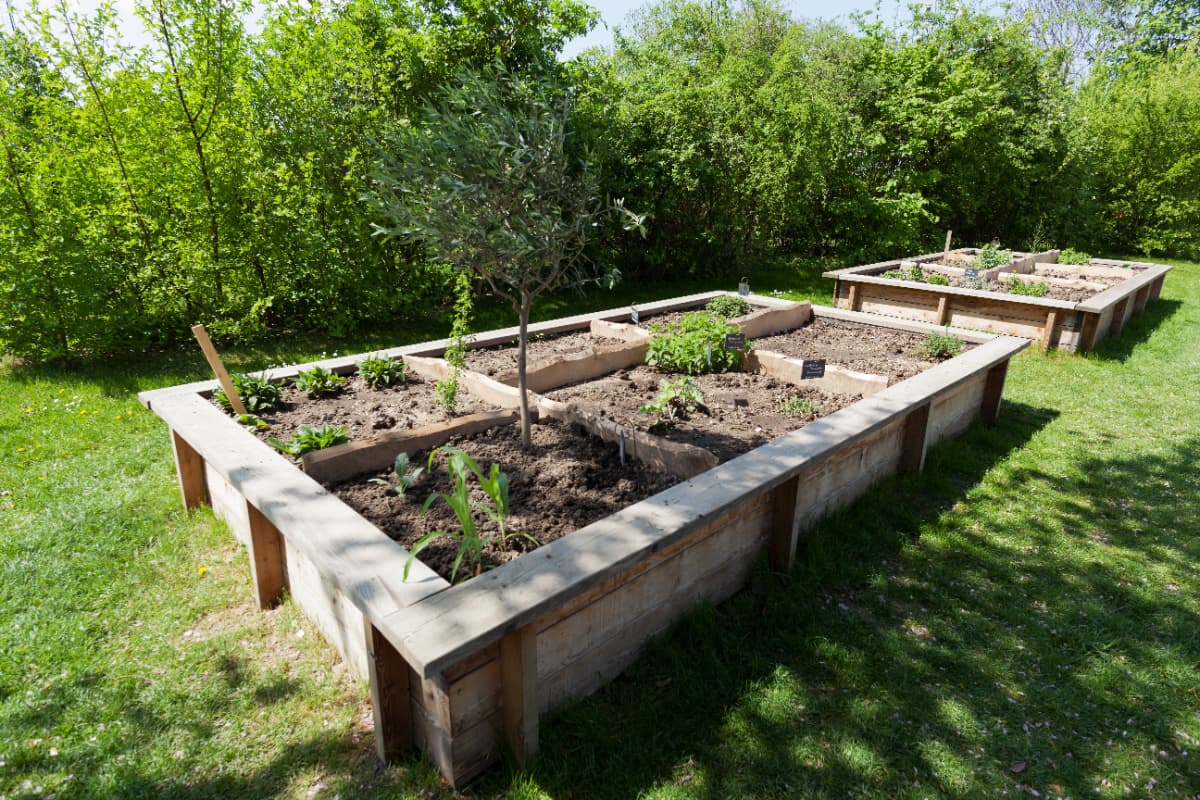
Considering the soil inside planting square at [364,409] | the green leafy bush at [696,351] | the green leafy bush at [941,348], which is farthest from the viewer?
the green leafy bush at [941,348]

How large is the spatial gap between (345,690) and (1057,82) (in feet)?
64.0

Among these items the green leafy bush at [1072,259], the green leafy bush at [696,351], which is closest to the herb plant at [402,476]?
the green leafy bush at [696,351]

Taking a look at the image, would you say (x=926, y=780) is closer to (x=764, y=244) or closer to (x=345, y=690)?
(x=345, y=690)

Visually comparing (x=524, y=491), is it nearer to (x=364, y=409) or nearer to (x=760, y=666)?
(x=760, y=666)

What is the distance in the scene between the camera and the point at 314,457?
122 inches

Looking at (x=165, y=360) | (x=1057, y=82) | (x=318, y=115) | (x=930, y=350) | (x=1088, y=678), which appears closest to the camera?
(x=1088, y=678)

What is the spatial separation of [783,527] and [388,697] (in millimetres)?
1918

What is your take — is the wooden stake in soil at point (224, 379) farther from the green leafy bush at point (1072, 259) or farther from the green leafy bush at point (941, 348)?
the green leafy bush at point (1072, 259)

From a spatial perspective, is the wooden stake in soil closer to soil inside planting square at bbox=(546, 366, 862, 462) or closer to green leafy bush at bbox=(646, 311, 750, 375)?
soil inside planting square at bbox=(546, 366, 862, 462)

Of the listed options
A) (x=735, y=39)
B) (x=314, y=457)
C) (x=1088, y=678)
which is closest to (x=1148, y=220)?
(x=735, y=39)

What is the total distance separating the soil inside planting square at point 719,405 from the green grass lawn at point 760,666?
0.66 meters

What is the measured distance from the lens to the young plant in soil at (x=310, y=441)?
3.31 m

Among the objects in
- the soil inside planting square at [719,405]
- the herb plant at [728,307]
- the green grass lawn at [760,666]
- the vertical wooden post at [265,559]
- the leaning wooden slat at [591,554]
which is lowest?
the green grass lawn at [760,666]

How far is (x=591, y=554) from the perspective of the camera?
7.54 ft
